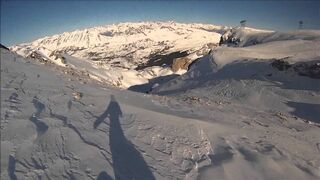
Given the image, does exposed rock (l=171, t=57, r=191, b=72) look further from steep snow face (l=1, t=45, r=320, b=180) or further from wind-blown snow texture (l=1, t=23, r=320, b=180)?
steep snow face (l=1, t=45, r=320, b=180)

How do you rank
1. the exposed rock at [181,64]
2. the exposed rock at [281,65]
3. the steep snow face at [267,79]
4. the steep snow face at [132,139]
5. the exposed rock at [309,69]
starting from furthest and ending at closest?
the exposed rock at [181,64] → the exposed rock at [281,65] → the exposed rock at [309,69] → the steep snow face at [267,79] → the steep snow face at [132,139]

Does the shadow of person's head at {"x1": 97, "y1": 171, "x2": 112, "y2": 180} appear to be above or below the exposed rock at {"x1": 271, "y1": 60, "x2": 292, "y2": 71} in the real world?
below

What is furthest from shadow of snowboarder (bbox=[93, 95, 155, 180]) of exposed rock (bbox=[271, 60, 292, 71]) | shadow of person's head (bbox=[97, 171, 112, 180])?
exposed rock (bbox=[271, 60, 292, 71])

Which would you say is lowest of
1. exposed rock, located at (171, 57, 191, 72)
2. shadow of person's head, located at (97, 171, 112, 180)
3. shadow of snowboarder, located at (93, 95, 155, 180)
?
exposed rock, located at (171, 57, 191, 72)

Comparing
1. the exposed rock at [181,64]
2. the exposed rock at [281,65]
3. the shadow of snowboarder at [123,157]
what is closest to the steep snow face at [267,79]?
the exposed rock at [281,65]

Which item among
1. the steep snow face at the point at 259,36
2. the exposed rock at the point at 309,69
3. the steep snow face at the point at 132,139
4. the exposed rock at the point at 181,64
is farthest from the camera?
the exposed rock at the point at 181,64

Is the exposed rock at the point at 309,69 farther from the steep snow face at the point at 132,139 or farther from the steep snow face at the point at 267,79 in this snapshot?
the steep snow face at the point at 132,139

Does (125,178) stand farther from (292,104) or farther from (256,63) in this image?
(256,63)
